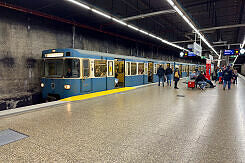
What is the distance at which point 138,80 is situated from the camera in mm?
13758

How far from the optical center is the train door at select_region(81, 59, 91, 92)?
8047 mm

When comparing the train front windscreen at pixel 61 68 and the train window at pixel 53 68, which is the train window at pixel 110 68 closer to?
the train front windscreen at pixel 61 68

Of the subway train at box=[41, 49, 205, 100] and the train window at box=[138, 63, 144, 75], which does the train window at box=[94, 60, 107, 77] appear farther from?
the train window at box=[138, 63, 144, 75]

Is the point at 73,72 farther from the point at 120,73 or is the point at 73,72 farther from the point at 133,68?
the point at 133,68

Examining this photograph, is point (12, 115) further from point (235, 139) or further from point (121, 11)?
point (121, 11)

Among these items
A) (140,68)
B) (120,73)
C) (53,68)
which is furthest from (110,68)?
(140,68)

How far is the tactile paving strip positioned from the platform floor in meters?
0.16

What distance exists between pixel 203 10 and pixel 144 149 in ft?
37.1

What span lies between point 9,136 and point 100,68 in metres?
6.14

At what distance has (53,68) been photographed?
7.91 metres

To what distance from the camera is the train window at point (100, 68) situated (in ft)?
29.3

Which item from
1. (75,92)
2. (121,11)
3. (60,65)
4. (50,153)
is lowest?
(50,153)

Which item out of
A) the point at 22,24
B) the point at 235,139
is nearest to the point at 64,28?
the point at 22,24

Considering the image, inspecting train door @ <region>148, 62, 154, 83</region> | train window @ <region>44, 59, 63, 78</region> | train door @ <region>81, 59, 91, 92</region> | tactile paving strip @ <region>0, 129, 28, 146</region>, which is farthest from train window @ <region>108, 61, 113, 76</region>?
train door @ <region>148, 62, 154, 83</region>
